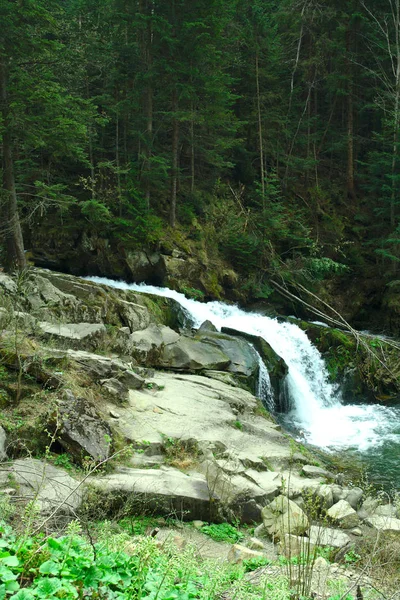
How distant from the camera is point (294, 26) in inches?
922

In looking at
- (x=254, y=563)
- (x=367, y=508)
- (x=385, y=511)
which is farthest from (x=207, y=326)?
(x=254, y=563)

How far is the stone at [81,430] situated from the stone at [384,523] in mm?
3329

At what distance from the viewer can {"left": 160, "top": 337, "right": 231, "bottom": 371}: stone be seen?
36.7 feet

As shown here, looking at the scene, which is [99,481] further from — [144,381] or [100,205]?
[100,205]

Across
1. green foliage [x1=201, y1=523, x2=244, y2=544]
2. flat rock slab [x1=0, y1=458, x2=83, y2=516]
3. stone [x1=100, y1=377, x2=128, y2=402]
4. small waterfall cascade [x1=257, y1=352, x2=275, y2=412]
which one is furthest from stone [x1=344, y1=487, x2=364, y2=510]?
small waterfall cascade [x1=257, y1=352, x2=275, y2=412]

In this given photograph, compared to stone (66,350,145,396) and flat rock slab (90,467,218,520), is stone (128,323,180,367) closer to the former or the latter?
stone (66,350,145,396)

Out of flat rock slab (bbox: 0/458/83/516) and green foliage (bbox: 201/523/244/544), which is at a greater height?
flat rock slab (bbox: 0/458/83/516)

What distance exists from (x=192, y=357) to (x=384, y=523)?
6.23m

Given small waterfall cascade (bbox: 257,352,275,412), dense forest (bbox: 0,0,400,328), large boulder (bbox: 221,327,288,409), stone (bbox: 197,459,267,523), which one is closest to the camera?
stone (bbox: 197,459,267,523)

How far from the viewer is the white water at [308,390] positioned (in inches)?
450

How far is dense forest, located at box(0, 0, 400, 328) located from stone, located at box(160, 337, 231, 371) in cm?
437

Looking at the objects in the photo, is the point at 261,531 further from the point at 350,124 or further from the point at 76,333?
the point at 350,124

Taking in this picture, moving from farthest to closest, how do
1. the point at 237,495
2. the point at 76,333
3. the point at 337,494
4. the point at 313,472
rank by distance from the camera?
the point at 76,333 < the point at 313,472 < the point at 337,494 < the point at 237,495

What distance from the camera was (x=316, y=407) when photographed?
45.1 feet
